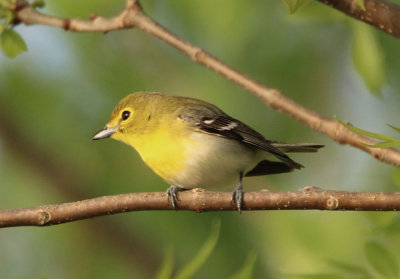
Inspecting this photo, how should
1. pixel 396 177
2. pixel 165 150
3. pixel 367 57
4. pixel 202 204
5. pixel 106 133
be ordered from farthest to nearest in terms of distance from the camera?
pixel 106 133 < pixel 165 150 < pixel 367 57 < pixel 202 204 < pixel 396 177

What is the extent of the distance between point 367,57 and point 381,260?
1193mm

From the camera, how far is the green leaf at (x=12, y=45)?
3.74m

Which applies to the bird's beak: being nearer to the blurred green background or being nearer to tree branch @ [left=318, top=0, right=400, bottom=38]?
the blurred green background

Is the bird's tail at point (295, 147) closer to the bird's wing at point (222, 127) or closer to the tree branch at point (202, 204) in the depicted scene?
the bird's wing at point (222, 127)

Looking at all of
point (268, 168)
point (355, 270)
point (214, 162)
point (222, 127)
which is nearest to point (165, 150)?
point (214, 162)

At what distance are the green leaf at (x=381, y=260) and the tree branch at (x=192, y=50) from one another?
44.1 inches

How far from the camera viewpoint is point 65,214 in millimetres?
3252

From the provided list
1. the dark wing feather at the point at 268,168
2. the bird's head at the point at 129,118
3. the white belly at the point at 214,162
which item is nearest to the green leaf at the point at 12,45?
the white belly at the point at 214,162

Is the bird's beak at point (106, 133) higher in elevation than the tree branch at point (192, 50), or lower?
lower

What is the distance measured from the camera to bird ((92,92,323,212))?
16.6 feet

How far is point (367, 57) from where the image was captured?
364 centimetres

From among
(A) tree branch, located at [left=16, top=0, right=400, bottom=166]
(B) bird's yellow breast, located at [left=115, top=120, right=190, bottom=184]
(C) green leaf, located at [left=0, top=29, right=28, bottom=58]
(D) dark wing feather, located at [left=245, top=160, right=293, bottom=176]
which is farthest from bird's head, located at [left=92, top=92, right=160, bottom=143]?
(C) green leaf, located at [left=0, top=29, right=28, bottom=58]

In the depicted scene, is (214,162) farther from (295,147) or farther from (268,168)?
(295,147)

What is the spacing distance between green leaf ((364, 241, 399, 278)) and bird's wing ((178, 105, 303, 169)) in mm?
2272
